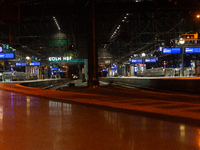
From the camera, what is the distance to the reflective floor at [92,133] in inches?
165

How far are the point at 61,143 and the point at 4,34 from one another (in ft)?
112

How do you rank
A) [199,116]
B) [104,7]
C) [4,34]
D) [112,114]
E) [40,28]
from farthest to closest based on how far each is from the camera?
[40,28] → [4,34] → [104,7] → [112,114] → [199,116]

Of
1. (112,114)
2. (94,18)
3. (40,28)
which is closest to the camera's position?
(112,114)

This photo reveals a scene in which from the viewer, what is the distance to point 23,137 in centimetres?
469

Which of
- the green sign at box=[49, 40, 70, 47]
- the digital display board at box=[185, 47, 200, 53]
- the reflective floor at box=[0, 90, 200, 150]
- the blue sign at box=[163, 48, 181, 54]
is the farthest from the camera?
the green sign at box=[49, 40, 70, 47]

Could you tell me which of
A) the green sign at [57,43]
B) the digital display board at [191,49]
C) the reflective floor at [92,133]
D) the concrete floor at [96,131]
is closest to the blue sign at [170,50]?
the digital display board at [191,49]

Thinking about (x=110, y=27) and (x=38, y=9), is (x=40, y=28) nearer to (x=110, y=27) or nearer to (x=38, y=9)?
(x=110, y=27)

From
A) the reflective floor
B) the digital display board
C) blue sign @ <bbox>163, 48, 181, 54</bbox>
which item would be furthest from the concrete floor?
the digital display board

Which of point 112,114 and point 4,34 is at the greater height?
point 4,34

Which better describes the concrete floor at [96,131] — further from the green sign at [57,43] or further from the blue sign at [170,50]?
the green sign at [57,43]

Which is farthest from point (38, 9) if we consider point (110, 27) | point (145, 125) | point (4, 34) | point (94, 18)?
point (145, 125)

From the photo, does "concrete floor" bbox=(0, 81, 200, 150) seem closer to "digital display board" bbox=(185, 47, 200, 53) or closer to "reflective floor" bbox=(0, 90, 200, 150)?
"reflective floor" bbox=(0, 90, 200, 150)

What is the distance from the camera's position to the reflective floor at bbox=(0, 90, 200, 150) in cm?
418

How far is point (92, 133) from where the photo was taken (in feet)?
16.4
